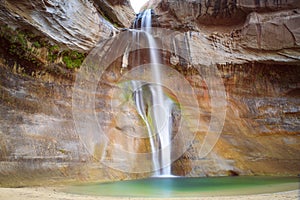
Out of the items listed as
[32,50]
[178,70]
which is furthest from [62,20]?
[178,70]

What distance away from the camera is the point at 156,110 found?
14438mm

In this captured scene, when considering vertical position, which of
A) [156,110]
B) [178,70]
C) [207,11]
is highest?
[207,11]

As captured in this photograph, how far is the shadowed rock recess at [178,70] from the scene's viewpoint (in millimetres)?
9234

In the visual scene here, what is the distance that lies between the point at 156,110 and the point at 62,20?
6345 mm

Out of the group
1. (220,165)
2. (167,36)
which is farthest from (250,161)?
(167,36)

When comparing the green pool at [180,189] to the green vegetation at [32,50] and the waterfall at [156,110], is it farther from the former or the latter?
the green vegetation at [32,50]

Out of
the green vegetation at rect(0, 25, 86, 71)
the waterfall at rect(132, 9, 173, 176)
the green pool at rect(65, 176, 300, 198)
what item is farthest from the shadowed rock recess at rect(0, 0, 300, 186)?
the green pool at rect(65, 176, 300, 198)

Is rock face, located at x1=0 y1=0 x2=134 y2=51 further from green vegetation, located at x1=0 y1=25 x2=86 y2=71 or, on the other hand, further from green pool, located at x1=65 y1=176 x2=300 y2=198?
green pool, located at x1=65 y1=176 x2=300 y2=198

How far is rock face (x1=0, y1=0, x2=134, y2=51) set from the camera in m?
9.27

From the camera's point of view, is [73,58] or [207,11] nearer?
[73,58]

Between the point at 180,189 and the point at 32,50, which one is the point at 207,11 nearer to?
the point at 32,50

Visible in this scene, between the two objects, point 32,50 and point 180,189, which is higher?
point 32,50

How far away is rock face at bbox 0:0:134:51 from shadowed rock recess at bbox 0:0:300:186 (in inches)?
1.4

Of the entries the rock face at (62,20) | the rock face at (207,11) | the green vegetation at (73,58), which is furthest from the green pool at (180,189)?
the rock face at (207,11)
